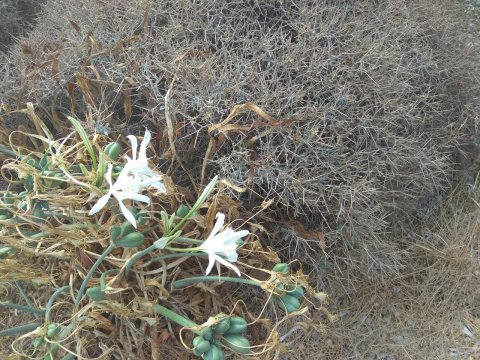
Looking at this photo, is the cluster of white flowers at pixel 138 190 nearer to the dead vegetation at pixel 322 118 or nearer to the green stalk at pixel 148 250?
the green stalk at pixel 148 250

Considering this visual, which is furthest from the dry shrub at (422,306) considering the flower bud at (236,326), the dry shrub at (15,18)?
the dry shrub at (15,18)

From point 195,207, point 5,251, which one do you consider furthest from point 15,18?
point 195,207

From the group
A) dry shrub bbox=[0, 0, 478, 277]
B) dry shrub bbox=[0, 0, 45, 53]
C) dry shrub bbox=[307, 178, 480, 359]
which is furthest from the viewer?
dry shrub bbox=[0, 0, 45, 53]

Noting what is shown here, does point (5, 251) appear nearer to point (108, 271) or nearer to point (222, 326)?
point (108, 271)

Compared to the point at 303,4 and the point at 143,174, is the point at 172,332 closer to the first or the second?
the point at 143,174

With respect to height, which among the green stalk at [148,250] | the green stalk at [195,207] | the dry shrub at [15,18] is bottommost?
the green stalk at [148,250]

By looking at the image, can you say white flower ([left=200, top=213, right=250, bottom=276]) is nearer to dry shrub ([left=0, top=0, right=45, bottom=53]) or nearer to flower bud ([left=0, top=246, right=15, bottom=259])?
flower bud ([left=0, top=246, right=15, bottom=259])

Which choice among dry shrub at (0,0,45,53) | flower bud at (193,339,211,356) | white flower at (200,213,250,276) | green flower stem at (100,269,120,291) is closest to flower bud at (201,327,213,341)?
flower bud at (193,339,211,356)
